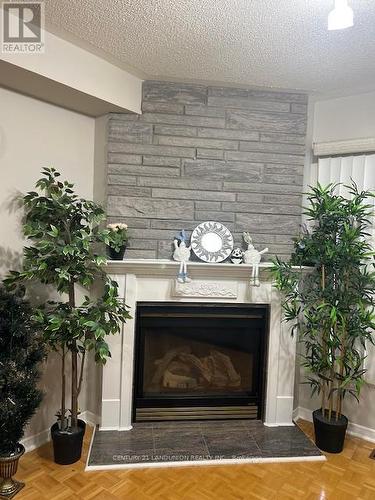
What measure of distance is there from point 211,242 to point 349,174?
3.76 feet

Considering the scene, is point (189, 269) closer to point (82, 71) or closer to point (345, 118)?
point (82, 71)

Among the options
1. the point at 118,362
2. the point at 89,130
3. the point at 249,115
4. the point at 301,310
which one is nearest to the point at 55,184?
the point at 89,130

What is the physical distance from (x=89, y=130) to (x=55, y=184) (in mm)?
543

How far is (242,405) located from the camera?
8.96ft

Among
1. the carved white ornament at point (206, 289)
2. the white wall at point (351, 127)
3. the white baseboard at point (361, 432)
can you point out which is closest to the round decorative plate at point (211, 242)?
the carved white ornament at point (206, 289)

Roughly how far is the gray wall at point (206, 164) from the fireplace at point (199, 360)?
485 millimetres

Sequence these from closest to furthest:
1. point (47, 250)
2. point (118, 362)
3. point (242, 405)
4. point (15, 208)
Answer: point (47, 250) → point (15, 208) → point (118, 362) → point (242, 405)

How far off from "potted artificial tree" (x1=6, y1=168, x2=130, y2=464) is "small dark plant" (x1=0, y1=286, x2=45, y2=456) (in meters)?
0.10

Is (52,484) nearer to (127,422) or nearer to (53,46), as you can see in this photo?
(127,422)

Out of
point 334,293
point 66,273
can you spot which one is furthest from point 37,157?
point 334,293

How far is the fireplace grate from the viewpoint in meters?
2.63

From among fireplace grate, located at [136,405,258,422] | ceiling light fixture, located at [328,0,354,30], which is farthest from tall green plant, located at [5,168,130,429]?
ceiling light fixture, located at [328,0,354,30]

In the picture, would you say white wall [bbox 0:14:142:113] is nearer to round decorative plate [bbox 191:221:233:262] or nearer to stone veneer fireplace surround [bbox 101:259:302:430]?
round decorative plate [bbox 191:221:233:262]

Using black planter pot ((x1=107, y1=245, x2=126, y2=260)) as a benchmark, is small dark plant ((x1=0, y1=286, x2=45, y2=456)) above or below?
below
